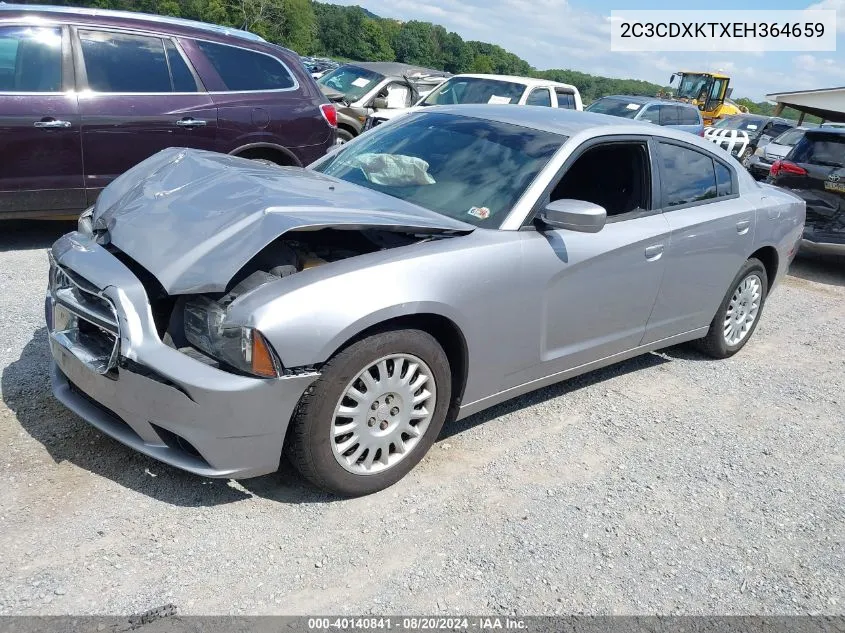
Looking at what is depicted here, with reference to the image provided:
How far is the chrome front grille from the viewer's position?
9.53ft

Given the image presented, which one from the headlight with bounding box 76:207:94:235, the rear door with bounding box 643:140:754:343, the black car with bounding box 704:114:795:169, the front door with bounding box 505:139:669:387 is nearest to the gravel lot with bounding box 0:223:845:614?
the front door with bounding box 505:139:669:387

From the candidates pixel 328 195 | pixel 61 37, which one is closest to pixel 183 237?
pixel 328 195

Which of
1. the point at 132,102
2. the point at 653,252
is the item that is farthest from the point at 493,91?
the point at 653,252

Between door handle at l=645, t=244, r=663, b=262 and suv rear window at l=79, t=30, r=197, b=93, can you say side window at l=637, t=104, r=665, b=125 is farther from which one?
door handle at l=645, t=244, r=663, b=262

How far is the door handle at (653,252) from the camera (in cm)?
414

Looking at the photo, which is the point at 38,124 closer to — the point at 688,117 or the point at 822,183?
the point at 822,183

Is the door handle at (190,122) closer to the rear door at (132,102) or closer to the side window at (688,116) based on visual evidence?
the rear door at (132,102)

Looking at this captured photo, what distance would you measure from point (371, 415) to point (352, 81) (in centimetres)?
1114

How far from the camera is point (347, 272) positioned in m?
2.96

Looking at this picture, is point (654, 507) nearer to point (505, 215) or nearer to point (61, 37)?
point (505, 215)

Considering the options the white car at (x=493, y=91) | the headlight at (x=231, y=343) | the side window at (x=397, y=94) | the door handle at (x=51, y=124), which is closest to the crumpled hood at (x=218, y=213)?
the headlight at (x=231, y=343)

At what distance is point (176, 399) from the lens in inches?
108

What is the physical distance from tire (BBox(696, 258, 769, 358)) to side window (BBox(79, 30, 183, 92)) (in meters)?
4.73

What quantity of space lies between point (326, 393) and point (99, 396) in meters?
0.91
